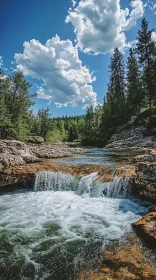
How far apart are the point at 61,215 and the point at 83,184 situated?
3.27 m

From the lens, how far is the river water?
5.47 metres

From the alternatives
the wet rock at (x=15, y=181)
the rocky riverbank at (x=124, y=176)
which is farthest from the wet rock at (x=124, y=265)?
the wet rock at (x=15, y=181)

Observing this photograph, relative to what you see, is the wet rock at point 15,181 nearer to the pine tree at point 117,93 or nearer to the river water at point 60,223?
the river water at point 60,223

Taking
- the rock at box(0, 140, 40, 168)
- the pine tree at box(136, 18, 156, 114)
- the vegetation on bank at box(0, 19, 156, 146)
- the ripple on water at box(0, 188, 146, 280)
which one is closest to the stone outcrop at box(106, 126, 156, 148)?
the vegetation on bank at box(0, 19, 156, 146)

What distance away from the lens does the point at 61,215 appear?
8.94m

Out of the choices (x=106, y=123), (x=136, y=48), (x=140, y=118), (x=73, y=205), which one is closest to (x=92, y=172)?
(x=73, y=205)

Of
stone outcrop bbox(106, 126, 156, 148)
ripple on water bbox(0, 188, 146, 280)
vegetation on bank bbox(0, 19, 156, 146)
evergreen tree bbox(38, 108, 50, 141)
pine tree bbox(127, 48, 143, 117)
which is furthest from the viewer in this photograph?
evergreen tree bbox(38, 108, 50, 141)

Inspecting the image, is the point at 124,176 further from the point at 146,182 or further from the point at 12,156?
the point at 12,156

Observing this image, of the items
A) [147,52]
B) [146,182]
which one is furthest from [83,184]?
[147,52]

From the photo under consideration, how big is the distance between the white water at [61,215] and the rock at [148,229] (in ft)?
1.80

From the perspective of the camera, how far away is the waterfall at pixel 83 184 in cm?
1091

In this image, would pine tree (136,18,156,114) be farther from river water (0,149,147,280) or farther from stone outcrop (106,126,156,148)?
river water (0,149,147,280)

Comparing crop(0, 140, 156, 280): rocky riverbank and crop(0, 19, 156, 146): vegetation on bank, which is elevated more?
crop(0, 19, 156, 146): vegetation on bank

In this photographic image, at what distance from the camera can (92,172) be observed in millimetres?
13008
